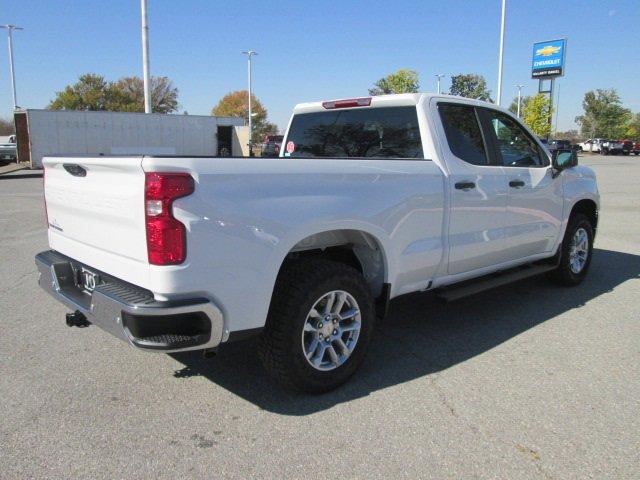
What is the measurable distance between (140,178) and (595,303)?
4.71m

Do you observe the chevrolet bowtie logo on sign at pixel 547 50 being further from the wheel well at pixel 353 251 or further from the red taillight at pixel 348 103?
the wheel well at pixel 353 251

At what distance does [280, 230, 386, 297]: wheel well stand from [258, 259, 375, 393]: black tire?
0.59 feet

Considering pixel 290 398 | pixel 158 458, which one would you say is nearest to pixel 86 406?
pixel 158 458

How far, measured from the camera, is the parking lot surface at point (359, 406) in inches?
106

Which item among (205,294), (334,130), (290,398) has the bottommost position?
(290,398)

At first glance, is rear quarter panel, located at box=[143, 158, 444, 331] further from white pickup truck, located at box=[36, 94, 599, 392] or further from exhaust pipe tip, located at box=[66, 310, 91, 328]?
exhaust pipe tip, located at box=[66, 310, 91, 328]

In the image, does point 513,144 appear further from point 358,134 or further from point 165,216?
point 165,216

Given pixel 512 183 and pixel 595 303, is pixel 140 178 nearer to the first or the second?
pixel 512 183

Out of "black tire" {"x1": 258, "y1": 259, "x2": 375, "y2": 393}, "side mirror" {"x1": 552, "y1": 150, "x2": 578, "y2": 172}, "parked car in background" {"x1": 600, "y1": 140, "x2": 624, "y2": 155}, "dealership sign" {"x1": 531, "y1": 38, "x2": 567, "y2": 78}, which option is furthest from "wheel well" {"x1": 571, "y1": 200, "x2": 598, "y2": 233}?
"parked car in background" {"x1": 600, "y1": 140, "x2": 624, "y2": 155}

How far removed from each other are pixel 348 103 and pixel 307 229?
1871mm

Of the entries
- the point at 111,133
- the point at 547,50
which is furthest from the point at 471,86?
the point at 111,133

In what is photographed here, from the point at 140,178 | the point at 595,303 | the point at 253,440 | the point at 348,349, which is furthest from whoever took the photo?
the point at 595,303

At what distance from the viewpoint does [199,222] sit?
270 cm

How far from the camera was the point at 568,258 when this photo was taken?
232 inches
